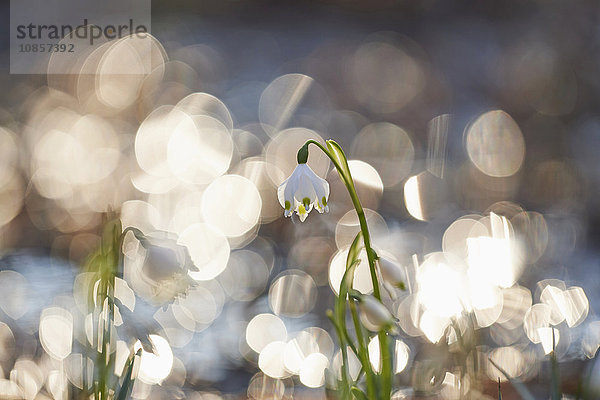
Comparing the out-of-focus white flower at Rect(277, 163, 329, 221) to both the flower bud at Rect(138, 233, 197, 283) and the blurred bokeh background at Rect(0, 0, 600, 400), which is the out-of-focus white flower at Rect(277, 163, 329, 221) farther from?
the blurred bokeh background at Rect(0, 0, 600, 400)

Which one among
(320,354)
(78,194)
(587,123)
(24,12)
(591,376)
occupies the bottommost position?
(320,354)

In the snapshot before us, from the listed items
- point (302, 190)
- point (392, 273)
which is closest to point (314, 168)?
point (302, 190)

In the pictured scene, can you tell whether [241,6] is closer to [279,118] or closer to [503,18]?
[279,118]

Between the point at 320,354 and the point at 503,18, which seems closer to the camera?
the point at 320,354

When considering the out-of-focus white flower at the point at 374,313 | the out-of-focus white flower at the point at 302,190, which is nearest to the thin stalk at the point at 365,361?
the out-of-focus white flower at the point at 374,313

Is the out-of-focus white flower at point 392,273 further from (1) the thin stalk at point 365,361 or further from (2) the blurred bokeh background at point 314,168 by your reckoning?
(2) the blurred bokeh background at point 314,168

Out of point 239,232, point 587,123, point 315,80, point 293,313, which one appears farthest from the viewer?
point 315,80

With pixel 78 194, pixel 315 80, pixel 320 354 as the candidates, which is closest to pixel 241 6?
pixel 315 80
